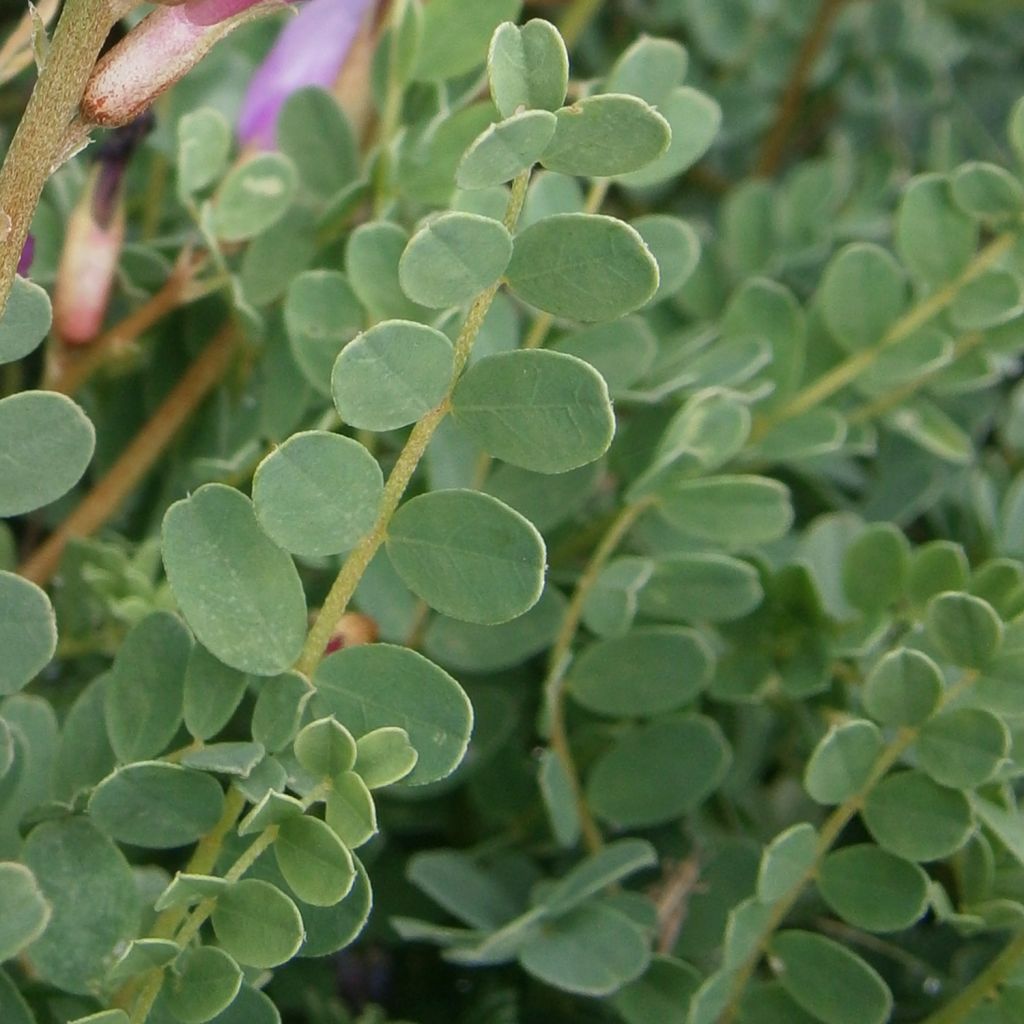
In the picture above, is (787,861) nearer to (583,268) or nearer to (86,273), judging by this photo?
(583,268)

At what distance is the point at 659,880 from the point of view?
47cm

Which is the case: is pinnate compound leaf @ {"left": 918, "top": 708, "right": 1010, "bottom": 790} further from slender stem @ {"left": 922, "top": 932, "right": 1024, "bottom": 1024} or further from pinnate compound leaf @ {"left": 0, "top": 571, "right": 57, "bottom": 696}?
pinnate compound leaf @ {"left": 0, "top": 571, "right": 57, "bottom": 696}

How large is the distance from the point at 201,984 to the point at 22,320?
0.49ft

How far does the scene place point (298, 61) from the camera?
1.62 ft

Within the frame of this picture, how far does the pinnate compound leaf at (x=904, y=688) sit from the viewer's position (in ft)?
1.19

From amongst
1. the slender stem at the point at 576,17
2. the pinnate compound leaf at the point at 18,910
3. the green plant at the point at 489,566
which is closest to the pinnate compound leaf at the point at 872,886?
the green plant at the point at 489,566

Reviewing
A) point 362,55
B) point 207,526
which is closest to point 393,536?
point 207,526

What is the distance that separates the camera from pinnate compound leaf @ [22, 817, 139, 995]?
315 millimetres

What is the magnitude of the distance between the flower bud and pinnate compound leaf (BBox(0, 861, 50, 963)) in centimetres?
22

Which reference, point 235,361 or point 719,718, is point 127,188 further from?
point 719,718

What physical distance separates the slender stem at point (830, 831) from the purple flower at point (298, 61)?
291 millimetres

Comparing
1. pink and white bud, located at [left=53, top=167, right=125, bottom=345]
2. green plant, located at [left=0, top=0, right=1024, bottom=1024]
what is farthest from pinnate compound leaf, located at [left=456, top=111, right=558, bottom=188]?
pink and white bud, located at [left=53, top=167, right=125, bottom=345]

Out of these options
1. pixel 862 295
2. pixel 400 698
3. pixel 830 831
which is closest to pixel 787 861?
pixel 830 831

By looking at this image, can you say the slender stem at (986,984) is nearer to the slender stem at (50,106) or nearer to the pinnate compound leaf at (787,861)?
the pinnate compound leaf at (787,861)
